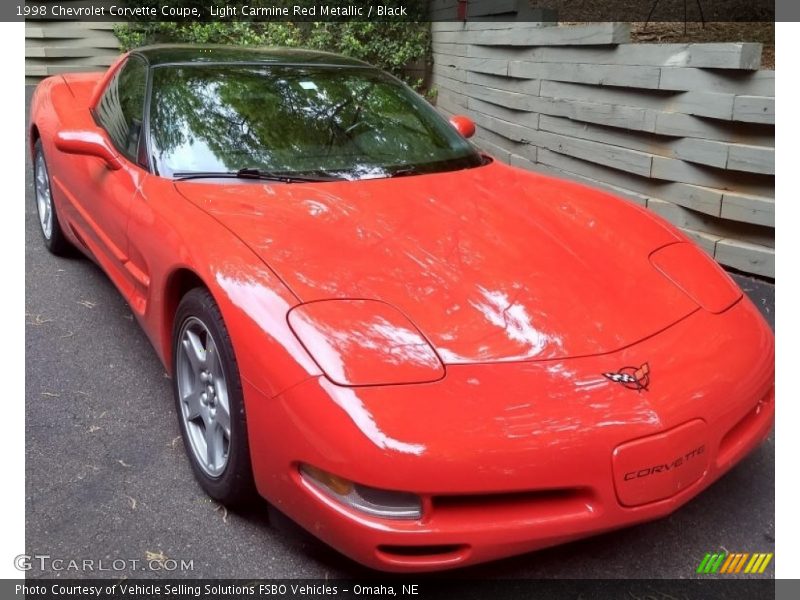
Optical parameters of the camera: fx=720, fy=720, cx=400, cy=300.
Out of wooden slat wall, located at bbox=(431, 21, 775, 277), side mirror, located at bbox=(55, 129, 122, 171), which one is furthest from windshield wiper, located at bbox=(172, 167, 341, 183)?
wooden slat wall, located at bbox=(431, 21, 775, 277)

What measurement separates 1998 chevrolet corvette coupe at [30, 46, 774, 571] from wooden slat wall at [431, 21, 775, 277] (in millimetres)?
1112

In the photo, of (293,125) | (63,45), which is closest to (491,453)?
(293,125)

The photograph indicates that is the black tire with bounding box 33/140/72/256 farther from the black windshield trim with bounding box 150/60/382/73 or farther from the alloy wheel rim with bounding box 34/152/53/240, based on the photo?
the black windshield trim with bounding box 150/60/382/73

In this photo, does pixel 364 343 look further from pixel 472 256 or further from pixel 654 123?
pixel 654 123

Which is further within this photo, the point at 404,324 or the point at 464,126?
the point at 464,126

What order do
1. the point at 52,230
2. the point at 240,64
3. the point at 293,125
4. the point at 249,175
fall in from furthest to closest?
1. the point at 52,230
2. the point at 240,64
3. the point at 293,125
4. the point at 249,175

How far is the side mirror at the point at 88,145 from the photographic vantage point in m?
3.12

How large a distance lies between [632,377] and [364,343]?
2.43 ft

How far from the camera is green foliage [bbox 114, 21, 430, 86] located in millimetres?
8453

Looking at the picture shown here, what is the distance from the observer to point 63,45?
9953 mm

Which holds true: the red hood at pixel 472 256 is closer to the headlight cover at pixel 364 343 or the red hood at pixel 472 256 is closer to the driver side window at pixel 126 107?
the headlight cover at pixel 364 343

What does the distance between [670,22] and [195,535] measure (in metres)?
5.14

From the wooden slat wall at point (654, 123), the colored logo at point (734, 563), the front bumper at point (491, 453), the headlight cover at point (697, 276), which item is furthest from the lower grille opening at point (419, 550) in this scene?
the wooden slat wall at point (654, 123)

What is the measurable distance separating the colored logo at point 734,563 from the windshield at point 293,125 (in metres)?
1.84
